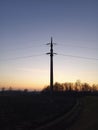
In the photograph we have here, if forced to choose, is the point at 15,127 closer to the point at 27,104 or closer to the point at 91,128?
the point at 91,128

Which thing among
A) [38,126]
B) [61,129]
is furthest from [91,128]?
[38,126]

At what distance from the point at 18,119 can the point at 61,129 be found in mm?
3582

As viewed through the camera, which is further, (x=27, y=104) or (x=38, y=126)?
(x=27, y=104)

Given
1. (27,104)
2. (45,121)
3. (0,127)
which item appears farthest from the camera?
(27,104)

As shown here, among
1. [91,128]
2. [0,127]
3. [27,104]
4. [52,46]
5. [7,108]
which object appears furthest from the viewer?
[52,46]

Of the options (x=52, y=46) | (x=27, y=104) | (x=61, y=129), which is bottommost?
(x=61, y=129)

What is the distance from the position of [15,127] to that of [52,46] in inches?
1072

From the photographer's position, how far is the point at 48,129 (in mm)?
22672

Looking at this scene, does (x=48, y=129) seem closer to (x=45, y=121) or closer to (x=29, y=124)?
(x=29, y=124)

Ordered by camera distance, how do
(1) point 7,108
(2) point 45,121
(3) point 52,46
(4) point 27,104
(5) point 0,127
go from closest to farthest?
(5) point 0,127 → (2) point 45,121 → (1) point 7,108 → (4) point 27,104 → (3) point 52,46

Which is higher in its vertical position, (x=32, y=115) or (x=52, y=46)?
(x=52, y=46)

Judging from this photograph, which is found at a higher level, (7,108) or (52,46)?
(52,46)

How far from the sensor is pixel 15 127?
2164 centimetres

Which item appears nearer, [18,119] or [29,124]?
[29,124]
